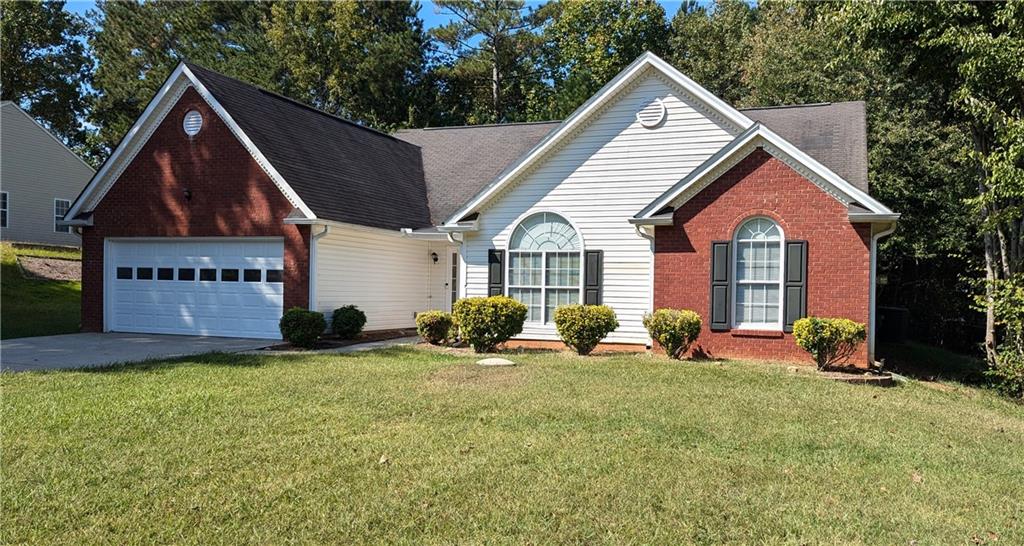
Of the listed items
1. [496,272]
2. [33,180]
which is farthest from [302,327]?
[33,180]

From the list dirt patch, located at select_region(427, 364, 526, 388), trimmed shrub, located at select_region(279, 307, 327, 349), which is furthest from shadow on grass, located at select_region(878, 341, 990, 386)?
trimmed shrub, located at select_region(279, 307, 327, 349)

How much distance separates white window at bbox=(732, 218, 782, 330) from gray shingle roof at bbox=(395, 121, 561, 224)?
320 inches

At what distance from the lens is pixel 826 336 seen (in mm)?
11562

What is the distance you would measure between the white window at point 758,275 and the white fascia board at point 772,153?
3.74 feet

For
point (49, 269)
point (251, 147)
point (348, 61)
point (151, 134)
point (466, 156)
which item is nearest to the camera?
point (251, 147)

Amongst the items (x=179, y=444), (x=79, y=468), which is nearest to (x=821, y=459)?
(x=179, y=444)

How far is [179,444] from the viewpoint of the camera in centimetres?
652

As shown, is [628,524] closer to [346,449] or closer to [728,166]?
[346,449]

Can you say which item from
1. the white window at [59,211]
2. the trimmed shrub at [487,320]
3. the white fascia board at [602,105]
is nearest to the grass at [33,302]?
the white window at [59,211]

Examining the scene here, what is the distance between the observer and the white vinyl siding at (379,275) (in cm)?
1605

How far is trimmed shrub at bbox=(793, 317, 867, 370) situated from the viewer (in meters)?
11.6

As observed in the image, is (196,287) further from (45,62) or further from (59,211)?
(45,62)

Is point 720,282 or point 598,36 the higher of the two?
point 598,36

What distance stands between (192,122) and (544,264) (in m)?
9.03
